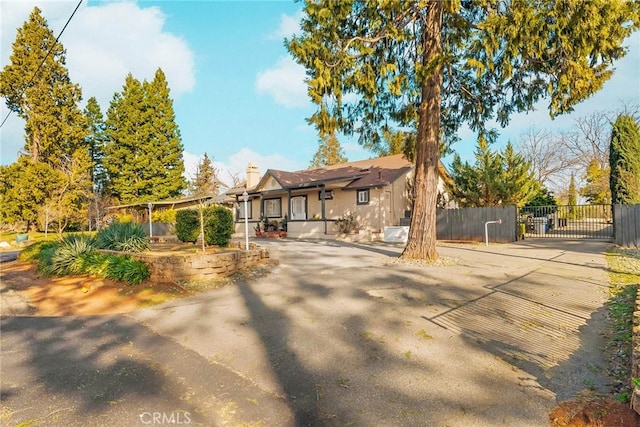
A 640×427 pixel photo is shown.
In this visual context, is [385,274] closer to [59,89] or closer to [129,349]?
[129,349]

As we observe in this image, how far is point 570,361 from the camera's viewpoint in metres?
3.61

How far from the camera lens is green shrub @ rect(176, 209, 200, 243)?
11.3 meters

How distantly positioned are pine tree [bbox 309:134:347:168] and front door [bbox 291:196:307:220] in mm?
29075

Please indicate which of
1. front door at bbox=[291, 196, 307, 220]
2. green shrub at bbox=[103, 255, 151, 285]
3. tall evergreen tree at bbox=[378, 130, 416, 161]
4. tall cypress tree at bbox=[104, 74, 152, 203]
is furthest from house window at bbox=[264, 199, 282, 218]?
tall cypress tree at bbox=[104, 74, 152, 203]

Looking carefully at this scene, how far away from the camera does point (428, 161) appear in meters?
9.88

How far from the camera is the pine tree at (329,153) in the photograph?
168 ft

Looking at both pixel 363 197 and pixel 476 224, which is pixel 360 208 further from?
pixel 476 224

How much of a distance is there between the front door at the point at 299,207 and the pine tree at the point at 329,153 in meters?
29.1

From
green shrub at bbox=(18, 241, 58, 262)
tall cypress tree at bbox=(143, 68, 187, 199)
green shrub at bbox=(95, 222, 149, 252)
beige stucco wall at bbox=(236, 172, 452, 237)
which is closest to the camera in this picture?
green shrub at bbox=(95, 222, 149, 252)

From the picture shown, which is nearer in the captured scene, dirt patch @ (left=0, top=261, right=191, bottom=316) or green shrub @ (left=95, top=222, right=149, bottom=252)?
dirt patch @ (left=0, top=261, right=191, bottom=316)

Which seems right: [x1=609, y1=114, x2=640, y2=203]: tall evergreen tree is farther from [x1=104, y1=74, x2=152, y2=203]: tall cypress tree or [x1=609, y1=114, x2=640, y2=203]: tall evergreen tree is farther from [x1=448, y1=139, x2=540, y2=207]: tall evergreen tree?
[x1=104, y1=74, x2=152, y2=203]: tall cypress tree

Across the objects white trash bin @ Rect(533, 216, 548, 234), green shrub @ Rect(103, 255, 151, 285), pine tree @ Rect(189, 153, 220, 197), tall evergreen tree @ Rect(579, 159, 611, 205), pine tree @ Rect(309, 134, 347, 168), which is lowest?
green shrub @ Rect(103, 255, 151, 285)

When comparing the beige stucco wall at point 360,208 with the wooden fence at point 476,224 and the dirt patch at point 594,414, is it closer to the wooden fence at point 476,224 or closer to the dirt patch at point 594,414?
the wooden fence at point 476,224

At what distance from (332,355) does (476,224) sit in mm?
14474
